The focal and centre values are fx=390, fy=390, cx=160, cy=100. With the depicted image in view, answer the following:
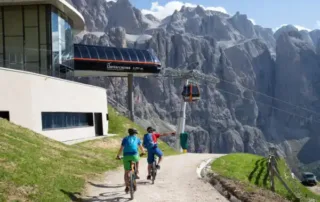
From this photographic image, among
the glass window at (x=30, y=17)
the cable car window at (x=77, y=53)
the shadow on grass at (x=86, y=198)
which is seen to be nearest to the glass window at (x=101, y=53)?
the cable car window at (x=77, y=53)

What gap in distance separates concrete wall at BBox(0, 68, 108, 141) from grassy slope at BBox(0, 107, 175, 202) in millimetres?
3273

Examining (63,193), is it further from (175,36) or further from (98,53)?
(175,36)

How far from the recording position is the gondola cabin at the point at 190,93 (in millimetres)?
47094

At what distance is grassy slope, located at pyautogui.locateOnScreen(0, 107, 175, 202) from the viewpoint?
10269mm

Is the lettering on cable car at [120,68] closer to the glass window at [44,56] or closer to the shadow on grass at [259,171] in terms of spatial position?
the glass window at [44,56]

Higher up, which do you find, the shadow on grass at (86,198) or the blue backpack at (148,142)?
the blue backpack at (148,142)

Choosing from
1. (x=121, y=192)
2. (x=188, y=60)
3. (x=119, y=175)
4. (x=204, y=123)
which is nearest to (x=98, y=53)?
(x=119, y=175)

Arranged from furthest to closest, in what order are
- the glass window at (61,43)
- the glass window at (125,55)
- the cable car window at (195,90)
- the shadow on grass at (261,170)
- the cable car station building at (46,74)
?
the glass window at (125,55), the cable car window at (195,90), the glass window at (61,43), the cable car station building at (46,74), the shadow on grass at (261,170)

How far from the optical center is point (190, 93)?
155ft

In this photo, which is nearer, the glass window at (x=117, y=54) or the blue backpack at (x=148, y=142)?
the blue backpack at (x=148, y=142)

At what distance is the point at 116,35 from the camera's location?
613ft

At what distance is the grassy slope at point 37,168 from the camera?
10269 mm

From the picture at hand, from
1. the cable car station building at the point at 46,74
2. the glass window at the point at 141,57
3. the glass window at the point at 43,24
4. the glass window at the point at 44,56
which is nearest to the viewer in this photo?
the cable car station building at the point at 46,74

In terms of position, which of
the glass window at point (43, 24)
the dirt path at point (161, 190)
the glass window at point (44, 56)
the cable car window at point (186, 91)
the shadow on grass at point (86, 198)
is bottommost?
the dirt path at point (161, 190)
